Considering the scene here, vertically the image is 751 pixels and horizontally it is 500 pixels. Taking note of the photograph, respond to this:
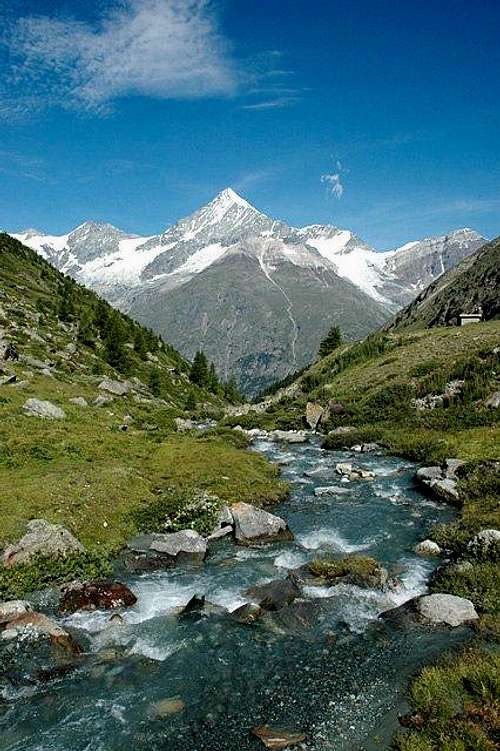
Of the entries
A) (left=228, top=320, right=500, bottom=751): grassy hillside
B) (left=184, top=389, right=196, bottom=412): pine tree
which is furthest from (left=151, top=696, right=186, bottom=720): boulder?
(left=184, top=389, right=196, bottom=412): pine tree

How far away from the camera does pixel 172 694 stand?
1475 centimetres

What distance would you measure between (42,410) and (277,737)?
127ft

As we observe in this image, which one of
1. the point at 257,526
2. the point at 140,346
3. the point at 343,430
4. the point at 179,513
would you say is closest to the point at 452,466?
the point at 257,526

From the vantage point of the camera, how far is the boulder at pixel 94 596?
19.6m

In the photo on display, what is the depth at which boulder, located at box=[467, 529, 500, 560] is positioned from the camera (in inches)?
837

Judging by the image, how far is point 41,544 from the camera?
2283 centimetres

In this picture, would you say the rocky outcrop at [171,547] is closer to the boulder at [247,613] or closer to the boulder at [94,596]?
the boulder at [94,596]

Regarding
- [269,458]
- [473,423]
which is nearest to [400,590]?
[269,458]

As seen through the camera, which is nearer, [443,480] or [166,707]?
[166,707]

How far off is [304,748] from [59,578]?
12865 mm

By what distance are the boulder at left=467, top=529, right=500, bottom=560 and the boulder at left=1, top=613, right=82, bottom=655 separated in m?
16.1

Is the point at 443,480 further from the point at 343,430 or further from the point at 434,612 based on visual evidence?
the point at 343,430

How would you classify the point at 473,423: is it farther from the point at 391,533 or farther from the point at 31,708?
the point at 31,708

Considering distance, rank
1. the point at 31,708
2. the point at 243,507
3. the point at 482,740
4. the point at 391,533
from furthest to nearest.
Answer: the point at 243,507
the point at 391,533
the point at 31,708
the point at 482,740
